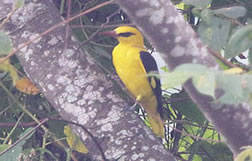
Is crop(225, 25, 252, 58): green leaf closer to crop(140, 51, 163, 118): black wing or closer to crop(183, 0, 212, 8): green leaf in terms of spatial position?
crop(183, 0, 212, 8): green leaf

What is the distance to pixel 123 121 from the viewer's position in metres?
1.74

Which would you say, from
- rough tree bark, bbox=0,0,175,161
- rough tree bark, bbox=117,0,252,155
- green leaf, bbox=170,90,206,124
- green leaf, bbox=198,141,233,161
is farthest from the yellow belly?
rough tree bark, bbox=117,0,252,155

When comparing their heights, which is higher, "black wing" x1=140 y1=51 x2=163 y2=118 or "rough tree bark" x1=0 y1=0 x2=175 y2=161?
"rough tree bark" x1=0 y1=0 x2=175 y2=161

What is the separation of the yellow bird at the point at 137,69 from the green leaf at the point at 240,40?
1.15 meters

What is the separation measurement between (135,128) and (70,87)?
0.24 meters

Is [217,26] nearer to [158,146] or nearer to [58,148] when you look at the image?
[158,146]

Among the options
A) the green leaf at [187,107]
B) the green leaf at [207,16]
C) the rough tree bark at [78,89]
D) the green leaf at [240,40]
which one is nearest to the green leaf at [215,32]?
the green leaf at [207,16]

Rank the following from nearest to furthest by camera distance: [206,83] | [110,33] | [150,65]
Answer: [206,83] < [110,33] < [150,65]

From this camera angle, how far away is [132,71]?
2.65 meters

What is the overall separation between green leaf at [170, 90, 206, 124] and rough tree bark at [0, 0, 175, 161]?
49 cm

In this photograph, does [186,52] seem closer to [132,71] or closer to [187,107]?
[187,107]

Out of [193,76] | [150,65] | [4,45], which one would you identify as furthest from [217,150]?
[193,76]

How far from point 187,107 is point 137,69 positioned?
49 cm

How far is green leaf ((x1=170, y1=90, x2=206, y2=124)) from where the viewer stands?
222cm
